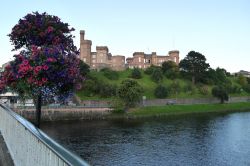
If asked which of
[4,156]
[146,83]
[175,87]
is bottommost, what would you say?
[4,156]

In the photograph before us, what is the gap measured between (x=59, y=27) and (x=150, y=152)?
116ft

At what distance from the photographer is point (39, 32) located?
18.5 m

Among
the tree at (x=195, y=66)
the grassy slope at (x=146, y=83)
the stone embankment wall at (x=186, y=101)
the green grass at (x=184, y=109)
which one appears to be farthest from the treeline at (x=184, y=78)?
the green grass at (x=184, y=109)

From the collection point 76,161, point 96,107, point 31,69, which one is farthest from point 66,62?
point 96,107

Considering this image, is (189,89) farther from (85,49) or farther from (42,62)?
(42,62)

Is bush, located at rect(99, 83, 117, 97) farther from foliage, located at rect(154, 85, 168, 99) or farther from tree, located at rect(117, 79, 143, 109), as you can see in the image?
foliage, located at rect(154, 85, 168, 99)

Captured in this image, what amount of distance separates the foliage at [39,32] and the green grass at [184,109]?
88.6 metres

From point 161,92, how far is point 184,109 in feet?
42.7

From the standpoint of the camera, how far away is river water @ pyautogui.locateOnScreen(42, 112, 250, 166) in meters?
45.3

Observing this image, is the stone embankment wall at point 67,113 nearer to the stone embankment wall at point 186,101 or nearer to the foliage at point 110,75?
the stone embankment wall at point 186,101

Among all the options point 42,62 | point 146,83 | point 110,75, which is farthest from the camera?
point 110,75

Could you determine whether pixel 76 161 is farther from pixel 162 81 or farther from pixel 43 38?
pixel 162 81

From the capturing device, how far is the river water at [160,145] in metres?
45.3

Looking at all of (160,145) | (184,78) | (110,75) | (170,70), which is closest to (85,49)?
(110,75)
